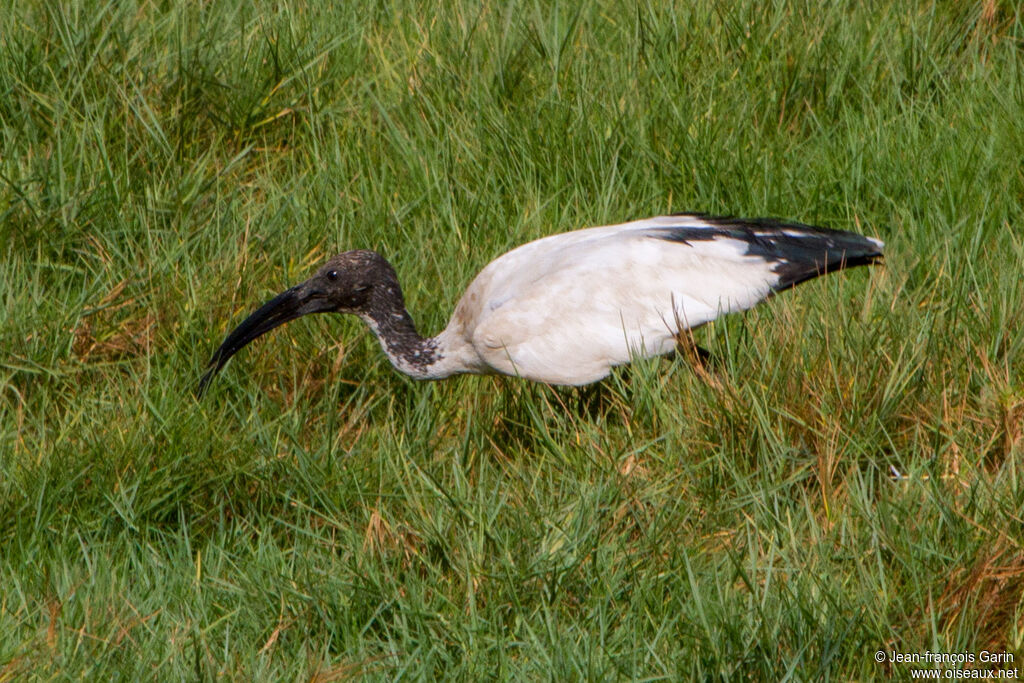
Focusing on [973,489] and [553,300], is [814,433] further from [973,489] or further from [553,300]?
[553,300]

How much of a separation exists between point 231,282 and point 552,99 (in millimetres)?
1423

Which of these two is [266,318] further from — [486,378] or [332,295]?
[486,378]

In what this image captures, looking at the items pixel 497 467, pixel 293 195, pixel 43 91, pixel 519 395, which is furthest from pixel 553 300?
pixel 43 91

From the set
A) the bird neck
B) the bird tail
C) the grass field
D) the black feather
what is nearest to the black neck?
the bird neck

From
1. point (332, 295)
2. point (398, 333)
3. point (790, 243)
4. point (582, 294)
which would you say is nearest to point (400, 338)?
point (398, 333)

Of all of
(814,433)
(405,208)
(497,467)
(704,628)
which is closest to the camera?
(704,628)

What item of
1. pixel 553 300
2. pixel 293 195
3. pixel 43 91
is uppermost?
pixel 43 91

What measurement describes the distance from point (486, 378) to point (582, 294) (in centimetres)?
58

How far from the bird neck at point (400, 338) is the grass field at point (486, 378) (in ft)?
0.48

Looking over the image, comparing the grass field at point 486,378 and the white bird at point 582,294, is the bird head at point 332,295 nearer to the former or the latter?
the white bird at point 582,294

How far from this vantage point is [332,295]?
440cm

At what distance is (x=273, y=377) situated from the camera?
4.45 metres

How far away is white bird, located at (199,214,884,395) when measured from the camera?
416cm

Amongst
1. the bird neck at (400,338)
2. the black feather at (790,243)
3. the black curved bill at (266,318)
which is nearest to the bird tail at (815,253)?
the black feather at (790,243)
